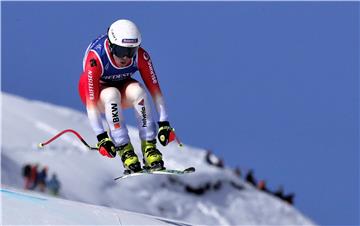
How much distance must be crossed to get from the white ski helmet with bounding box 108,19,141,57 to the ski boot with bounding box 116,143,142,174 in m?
1.47

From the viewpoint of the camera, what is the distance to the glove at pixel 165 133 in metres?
15.7

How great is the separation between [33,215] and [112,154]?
162cm

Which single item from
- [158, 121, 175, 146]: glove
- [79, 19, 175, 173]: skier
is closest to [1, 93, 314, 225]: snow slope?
[79, 19, 175, 173]: skier

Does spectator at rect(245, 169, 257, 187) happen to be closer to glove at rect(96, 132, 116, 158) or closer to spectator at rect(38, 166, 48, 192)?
spectator at rect(38, 166, 48, 192)

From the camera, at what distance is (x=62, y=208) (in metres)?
15.9

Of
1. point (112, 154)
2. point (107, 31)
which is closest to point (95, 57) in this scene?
point (107, 31)

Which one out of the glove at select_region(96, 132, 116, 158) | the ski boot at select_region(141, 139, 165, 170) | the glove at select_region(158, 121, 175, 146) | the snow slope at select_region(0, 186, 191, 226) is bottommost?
the snow slope at select_region(0, 186, 191, 226)

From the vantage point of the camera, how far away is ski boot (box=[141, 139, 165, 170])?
15875mm

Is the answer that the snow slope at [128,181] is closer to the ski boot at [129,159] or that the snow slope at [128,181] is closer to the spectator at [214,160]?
the spectator at [214,160]

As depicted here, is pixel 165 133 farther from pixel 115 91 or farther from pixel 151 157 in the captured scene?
pixel 115 91

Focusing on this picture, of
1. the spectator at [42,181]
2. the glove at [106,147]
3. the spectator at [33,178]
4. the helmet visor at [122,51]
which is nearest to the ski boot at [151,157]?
the glove at [106,147]

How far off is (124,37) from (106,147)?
1.69m

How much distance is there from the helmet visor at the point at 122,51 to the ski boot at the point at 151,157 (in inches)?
57.7

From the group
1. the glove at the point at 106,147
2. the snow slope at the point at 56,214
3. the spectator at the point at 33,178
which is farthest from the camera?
the spectator at the point at 33,178
